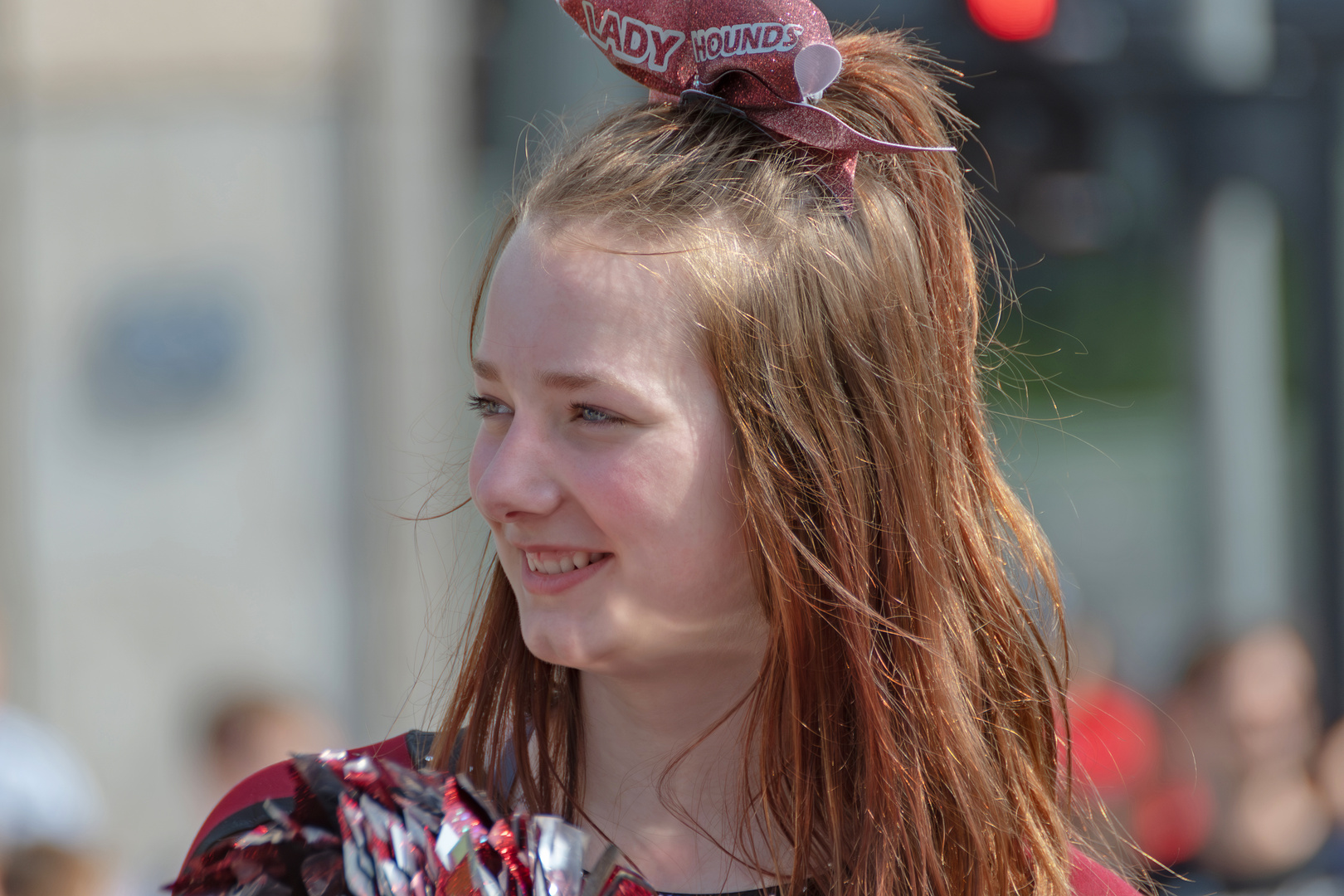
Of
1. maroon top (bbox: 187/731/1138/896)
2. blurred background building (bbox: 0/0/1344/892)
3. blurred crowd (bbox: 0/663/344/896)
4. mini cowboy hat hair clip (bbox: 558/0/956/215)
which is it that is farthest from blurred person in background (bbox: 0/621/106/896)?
mini cowboy hat hair clip (bbox: 558/0/956/215)

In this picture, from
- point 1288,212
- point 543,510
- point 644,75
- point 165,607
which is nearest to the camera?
point 543,510

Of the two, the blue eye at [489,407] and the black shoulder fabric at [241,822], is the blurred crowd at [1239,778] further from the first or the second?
the black shoulder fabric at [241,822]

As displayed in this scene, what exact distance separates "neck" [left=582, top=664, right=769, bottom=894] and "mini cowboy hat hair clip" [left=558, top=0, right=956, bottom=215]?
0.56 metres

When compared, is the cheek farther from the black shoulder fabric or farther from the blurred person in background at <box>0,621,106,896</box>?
the blurred person in background at <box>0,621,106,896</box>

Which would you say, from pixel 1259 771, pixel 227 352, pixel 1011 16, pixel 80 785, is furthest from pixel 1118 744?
pixel 227 352

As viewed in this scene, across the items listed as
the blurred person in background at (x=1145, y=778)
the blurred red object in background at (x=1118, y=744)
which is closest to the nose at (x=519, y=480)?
the blurred person in background at (x=1145, y=778)

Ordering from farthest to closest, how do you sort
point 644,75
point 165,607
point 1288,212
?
point 165,607
point 1288,212
point 644,75

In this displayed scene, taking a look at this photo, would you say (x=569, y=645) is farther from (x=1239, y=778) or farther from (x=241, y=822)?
(x=1239, y=778)

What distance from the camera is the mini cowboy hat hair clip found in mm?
1504

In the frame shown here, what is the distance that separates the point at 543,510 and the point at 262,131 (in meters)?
5.00

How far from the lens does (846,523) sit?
150 centimetres

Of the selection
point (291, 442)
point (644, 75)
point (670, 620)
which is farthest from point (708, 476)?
point (291, 442)

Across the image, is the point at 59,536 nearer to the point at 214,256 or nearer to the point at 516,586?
the point at 214,256

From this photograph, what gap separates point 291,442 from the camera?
19.5 ft
